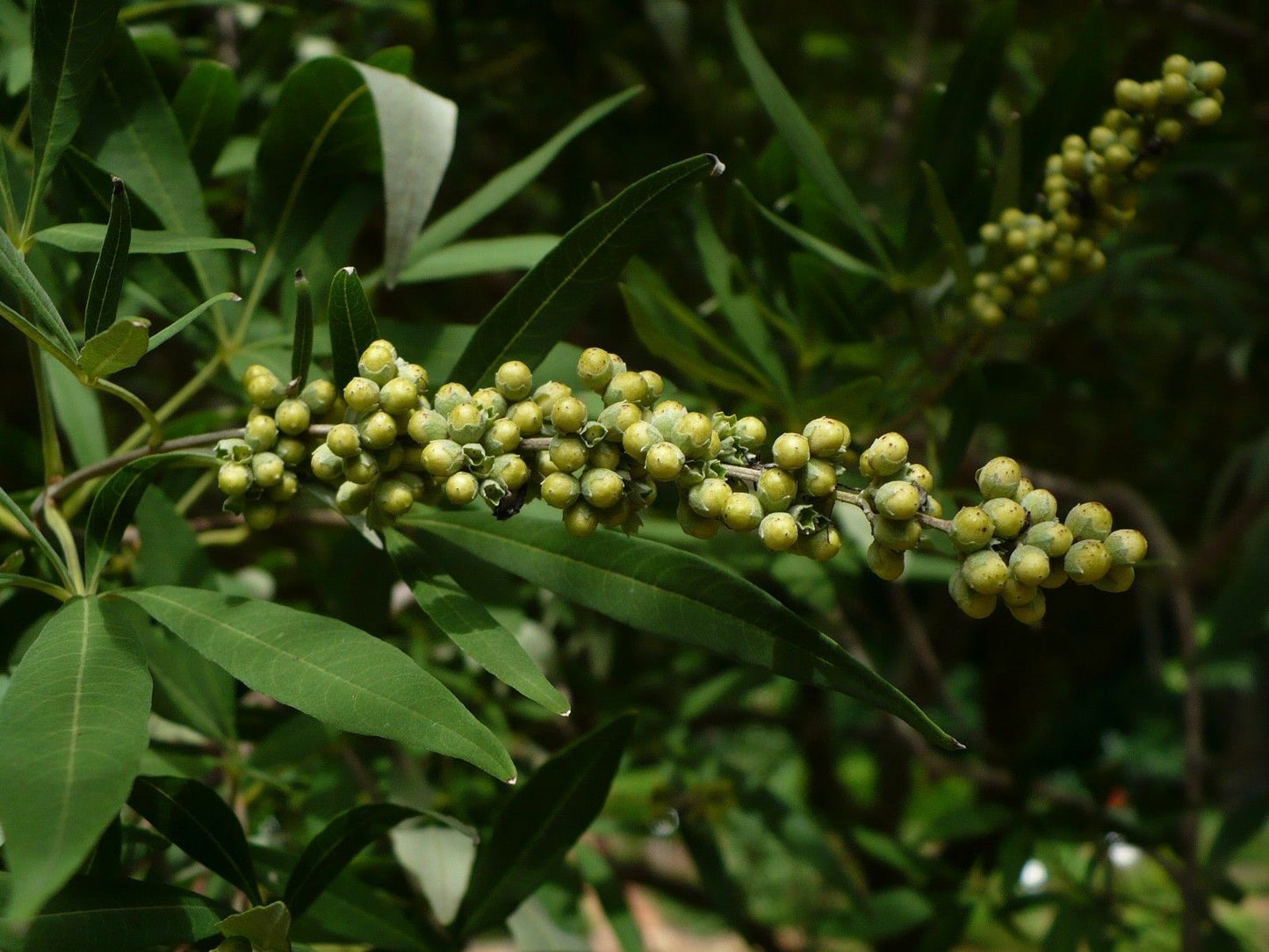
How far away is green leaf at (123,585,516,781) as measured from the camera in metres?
0.81

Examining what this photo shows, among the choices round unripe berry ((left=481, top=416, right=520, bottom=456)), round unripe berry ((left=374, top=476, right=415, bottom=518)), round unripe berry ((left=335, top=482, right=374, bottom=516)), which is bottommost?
round unripe berry ((left=335, top=482, right=374, bottom=516))

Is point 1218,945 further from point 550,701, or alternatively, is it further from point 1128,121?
point 550,701

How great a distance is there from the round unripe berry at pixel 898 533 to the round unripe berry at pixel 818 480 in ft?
0.16

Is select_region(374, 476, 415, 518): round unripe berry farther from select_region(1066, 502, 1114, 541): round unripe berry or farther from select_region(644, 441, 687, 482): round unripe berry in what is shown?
select_region(1066, 502, 1114, 541): round unripe berry

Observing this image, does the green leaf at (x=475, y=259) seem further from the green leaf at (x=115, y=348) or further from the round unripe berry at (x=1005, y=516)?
the round unripe berry at (x=1005, y=516)

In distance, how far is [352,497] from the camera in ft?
3.04

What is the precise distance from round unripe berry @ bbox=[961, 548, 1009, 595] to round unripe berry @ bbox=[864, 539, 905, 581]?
5 cm

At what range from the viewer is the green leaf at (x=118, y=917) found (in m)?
0.89

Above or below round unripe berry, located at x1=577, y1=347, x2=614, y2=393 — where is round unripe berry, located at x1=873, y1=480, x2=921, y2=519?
below

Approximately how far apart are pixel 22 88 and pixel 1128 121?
1.43 metres

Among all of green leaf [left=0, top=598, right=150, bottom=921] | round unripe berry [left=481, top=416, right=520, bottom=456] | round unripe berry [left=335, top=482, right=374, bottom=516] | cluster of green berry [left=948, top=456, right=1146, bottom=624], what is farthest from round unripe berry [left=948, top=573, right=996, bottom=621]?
green leaf [left=0, top=598, right=150, bottom=921]

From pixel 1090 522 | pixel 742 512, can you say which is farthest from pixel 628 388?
pixel 1090 522

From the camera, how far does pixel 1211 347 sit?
311 cm

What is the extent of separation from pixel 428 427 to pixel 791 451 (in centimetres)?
29
